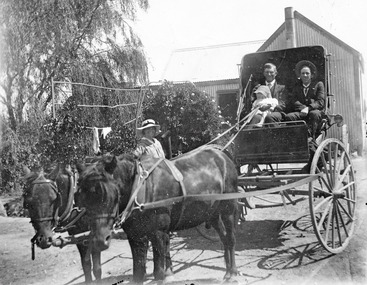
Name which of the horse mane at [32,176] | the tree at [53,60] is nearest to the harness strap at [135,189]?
the horse mane at [32,176]

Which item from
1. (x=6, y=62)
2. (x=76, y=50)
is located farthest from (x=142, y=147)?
(x=76, y=50)

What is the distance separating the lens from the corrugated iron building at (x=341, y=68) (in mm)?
17031

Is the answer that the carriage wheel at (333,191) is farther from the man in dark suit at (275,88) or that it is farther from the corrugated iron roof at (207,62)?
the corrugated iron roof at (207,62)

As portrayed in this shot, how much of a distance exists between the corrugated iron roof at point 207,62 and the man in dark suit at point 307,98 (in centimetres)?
1460

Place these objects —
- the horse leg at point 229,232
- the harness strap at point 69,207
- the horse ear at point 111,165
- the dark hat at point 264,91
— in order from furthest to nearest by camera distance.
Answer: the dark hat at point 264,91 < the horse leg at point 229,232 < the harness strap at point 69,207 < the horse ear at point 111,165

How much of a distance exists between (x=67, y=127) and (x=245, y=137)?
6.55m

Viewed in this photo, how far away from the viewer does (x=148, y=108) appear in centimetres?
1125

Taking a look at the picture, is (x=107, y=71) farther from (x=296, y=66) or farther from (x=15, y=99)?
(x=296, y=66)

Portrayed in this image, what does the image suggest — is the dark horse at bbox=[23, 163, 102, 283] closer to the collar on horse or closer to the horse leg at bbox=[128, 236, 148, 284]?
the horse leg at bbox=[128, 236, 148, 284]

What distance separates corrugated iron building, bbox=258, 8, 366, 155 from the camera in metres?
17.0

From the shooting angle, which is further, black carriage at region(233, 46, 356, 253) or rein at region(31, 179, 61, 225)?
black carriage at region(233, 46, 356, 253)

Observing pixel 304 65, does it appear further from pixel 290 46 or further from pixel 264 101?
pixel 290 46

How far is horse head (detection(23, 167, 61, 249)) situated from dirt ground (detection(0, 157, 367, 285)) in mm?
807

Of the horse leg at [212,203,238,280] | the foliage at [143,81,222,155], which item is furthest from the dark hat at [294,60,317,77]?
the foliage at [143,81,222,155]
